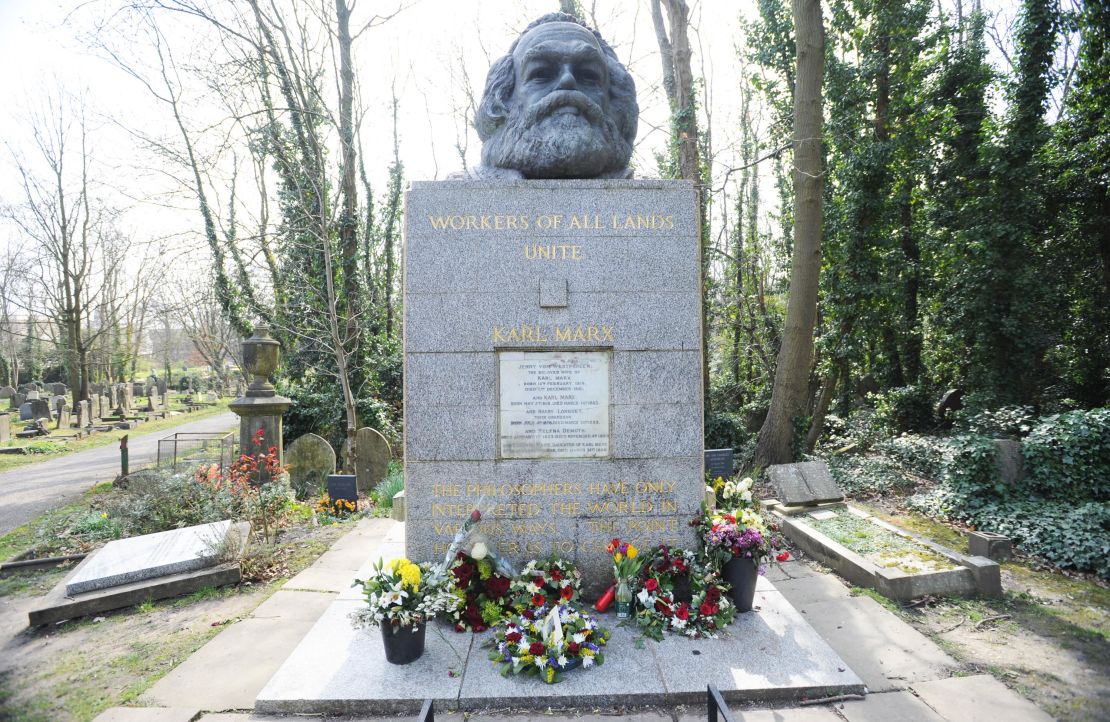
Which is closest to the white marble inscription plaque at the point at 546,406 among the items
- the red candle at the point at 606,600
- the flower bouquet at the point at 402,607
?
the red candle at the point at 606,600

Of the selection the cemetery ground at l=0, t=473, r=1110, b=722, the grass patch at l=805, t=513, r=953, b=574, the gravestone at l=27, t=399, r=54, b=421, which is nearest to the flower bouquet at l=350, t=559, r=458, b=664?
the cemetery ground at l=0, t=473, r=1110, b=722

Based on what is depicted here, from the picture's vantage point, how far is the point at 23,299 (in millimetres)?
25953

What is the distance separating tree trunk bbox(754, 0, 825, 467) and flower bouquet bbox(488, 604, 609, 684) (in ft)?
25.2

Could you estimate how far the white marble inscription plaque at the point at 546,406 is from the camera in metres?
4.30

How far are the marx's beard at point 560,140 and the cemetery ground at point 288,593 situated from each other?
3.86 meters

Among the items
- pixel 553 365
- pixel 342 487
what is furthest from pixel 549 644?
pixel 342 487

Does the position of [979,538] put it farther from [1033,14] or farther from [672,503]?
[1033,14]

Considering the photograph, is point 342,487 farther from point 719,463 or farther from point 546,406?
point 719,463

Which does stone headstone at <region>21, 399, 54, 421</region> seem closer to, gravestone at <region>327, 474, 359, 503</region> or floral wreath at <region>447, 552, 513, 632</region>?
gravestone at <region>327, 474, 359, 503</region>

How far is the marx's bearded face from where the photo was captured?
14.8 ft

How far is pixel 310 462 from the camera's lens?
1001cm

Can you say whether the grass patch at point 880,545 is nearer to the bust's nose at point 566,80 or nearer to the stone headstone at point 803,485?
the stone headstone at point 803,485

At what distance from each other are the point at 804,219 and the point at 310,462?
9.84 metres

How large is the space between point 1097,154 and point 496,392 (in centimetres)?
1250
